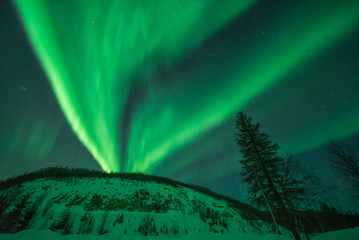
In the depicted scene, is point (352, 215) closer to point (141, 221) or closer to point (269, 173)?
point (269, 173)

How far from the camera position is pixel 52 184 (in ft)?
57.3

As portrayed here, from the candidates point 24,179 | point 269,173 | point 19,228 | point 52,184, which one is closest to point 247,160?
A: point 269,173

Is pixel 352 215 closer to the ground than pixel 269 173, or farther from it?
closer to the ground

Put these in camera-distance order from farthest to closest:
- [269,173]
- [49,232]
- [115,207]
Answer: [115,207]
[269,173]
[49,232]

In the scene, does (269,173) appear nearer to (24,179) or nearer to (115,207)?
(115,207)

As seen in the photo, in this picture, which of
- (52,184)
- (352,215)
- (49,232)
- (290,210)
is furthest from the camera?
(352,215)

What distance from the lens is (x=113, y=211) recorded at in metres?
14.8

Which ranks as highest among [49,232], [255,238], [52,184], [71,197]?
[52,184]

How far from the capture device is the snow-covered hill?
12719 mm

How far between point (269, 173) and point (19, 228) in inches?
905

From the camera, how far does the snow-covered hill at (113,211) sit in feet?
41.7

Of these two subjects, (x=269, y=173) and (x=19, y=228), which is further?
(x=269, y=173)

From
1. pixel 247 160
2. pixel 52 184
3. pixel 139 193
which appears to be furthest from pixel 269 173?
pixel 52 184

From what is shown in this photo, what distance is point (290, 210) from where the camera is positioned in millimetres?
13000
